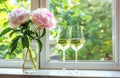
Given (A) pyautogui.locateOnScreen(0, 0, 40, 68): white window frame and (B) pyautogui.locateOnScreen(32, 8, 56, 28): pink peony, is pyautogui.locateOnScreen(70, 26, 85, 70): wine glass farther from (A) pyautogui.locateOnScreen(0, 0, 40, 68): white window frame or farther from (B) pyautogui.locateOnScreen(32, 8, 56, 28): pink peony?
(A) pyautogui.locateOnScreen(0, 0, 40, 68): white window frame

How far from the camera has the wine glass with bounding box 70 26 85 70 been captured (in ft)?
5.32

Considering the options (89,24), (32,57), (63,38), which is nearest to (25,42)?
(32,57)

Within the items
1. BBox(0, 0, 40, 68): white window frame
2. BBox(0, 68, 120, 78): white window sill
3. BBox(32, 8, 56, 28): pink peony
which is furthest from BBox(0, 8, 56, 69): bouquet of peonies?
BBox(0, 0, 40, 68): white window frame

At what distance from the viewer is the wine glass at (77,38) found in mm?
1620

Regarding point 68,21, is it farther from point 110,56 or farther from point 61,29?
point 110,56

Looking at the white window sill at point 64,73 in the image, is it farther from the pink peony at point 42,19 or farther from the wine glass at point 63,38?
the pink peony at point 42,19

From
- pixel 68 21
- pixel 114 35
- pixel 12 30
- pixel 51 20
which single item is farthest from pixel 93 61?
pixel 12 30

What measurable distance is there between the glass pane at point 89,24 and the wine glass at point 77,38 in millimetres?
132

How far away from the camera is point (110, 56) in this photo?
1.75 m

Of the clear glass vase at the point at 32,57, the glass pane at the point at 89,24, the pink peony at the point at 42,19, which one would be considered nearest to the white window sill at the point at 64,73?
the clear glass vase at the point at 32,57

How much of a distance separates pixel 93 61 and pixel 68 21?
0.36 m

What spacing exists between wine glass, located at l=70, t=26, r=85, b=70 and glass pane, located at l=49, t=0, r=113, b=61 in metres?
0.13

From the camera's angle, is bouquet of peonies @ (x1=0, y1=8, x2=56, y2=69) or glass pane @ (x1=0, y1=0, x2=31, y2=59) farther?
glass pane @ (x1=0, y1=0, x2=31, y2=59)

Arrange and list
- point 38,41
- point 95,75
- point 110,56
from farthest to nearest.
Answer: point 110,56, point 38,41, point 95,75
